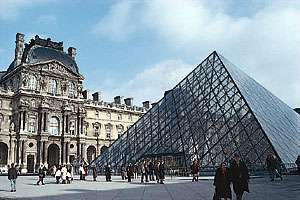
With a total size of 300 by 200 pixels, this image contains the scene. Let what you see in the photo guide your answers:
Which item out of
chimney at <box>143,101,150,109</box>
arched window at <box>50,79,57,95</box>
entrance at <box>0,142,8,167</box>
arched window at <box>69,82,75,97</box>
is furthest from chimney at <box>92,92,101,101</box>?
entrance at <box>0,142,8,167</box>

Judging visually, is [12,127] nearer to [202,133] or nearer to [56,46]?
[56,46]

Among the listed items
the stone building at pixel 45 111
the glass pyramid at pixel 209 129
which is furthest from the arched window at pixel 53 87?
the glass pyramid at pixel 209 129

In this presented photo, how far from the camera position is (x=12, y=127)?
144 ft

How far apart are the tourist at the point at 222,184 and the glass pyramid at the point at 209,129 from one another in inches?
364

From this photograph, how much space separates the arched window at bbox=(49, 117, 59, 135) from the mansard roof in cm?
737

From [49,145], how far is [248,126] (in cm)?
3350

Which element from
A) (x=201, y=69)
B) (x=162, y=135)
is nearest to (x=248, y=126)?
(x=162, y=135)

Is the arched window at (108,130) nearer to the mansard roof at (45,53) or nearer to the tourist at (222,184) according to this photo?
the mansard roof at (45,53)

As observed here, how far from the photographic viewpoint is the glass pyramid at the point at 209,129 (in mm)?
17083

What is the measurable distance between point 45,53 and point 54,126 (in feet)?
32.2

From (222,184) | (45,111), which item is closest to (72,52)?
(45,111)

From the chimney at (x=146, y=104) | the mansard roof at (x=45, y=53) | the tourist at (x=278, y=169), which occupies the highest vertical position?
the mansard roof at (x=45, y=53)

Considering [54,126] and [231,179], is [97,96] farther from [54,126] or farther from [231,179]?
[231,179]

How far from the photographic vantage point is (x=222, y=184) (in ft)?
22.9
